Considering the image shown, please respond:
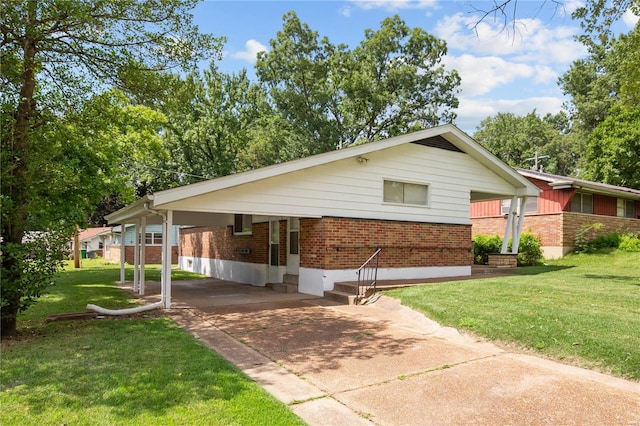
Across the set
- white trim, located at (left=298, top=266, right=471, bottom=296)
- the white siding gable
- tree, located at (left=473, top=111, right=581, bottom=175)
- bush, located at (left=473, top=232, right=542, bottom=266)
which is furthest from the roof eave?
tree, located at (left=473, top=111, right=581, bottom=175)

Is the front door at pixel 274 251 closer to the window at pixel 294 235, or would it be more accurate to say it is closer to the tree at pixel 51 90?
the window at pixel 294 235

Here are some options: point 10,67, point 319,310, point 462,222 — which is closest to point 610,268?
point 462,222

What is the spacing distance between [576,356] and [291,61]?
30.0 m

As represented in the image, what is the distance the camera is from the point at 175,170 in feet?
101

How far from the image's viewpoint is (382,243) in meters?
12.5

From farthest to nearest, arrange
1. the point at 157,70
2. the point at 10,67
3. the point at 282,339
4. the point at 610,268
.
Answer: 1. the point at 610,268
2. the point at 157,70
3. the point at 10,67
4. the point at 282,339

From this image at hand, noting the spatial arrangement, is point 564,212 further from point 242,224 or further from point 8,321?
point 8,321

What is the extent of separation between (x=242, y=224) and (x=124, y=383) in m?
12.2

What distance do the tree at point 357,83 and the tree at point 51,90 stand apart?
74.9ft

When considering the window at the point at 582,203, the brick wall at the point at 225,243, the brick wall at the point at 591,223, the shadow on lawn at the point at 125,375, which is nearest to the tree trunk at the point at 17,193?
the shadow on lawn at the point at 125,375

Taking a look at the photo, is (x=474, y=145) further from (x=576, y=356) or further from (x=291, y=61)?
(x=291, y=61)

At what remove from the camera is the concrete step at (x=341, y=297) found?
34.5 feet

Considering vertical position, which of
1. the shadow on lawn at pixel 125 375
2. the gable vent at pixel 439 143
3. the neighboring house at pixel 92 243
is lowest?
the neighboring house at pixel 92 243

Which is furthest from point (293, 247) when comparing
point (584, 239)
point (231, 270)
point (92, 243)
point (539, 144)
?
point (539, 144)
